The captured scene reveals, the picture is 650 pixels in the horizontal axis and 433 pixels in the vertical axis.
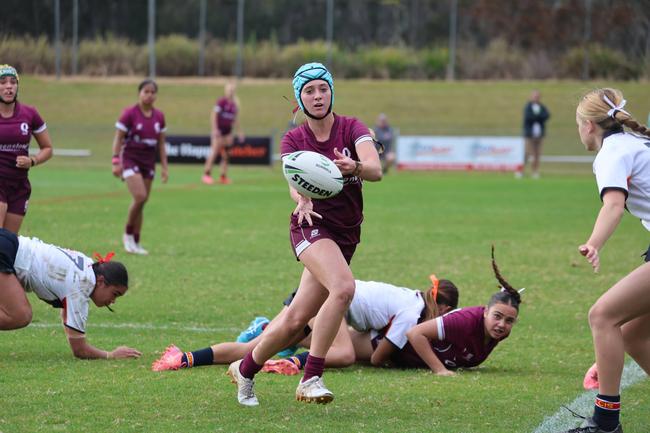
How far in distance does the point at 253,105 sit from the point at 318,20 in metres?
13.7

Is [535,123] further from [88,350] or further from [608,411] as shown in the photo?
[608,411]

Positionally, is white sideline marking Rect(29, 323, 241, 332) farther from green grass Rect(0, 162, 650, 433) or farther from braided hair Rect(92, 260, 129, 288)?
braided hair Rect(92, 260, 129, 288)

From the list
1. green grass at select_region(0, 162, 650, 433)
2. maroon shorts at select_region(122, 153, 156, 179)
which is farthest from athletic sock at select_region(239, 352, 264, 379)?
maroon shorts at select_region(122, 153, 156, 179)

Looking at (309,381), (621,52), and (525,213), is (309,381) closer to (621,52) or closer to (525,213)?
(525,213)

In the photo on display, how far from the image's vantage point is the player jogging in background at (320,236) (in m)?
5.95

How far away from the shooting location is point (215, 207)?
20953mm

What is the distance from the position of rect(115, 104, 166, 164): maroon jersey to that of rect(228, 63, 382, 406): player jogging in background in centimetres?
787

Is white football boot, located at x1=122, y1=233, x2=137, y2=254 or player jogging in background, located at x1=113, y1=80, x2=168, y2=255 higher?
player jogging in background, located at x1=113, y1=80, x2=168, y2=255

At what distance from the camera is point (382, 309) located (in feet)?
25.1

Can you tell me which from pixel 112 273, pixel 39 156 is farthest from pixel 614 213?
pixel 39 156

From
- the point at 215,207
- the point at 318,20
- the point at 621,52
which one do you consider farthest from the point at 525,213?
the point at 318,20

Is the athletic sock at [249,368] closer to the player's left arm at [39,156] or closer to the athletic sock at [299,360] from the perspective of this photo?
the athletic sock at [299,360]

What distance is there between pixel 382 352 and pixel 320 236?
1816 millimetres

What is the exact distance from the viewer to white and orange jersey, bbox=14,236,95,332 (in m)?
7.21
